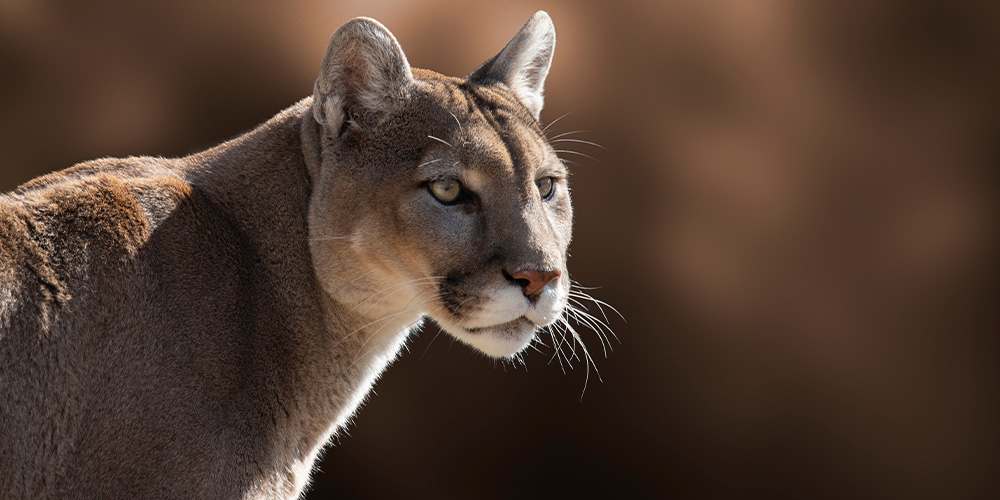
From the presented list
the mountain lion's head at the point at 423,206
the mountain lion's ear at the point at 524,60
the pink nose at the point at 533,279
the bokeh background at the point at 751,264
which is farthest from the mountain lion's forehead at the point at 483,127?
the bokeh background at the point at 751,264

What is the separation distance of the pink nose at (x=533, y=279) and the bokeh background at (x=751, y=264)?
68.7 inches

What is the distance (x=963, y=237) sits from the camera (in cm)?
404

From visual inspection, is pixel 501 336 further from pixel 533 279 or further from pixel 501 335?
pixel 533 279

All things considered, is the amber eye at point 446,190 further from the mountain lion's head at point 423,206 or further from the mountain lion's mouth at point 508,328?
the mountain lion's mouth at point 508,328

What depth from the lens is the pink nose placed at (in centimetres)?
215

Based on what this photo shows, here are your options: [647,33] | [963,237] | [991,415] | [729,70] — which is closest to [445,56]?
[647,33]

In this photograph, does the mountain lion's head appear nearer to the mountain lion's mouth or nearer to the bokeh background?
the mountain lion's mouth

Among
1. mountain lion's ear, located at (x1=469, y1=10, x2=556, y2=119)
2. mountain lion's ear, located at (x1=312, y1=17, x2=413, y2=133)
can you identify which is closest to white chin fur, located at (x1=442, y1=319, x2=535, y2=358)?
mountain lion's ear, located at (x1=312, y1=17, x2=413, y2=133)

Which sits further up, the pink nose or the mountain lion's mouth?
the pink nose

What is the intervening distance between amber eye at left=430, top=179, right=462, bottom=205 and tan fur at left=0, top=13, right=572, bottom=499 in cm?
2

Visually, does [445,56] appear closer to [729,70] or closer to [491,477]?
[729,70]

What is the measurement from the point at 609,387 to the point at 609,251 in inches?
23.4

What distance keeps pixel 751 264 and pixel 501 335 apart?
2.00m

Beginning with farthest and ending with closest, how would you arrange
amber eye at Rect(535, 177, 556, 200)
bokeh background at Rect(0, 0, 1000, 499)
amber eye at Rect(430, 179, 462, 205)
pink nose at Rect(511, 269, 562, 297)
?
bokeh background at Rect(0, 0, 1000, 499) → amber eye at Rect(535, 177, 556, 200) → amber eye at Rect(430, 179, 462, 205) → pink nose at Rect(511, 269, 562, 297)
